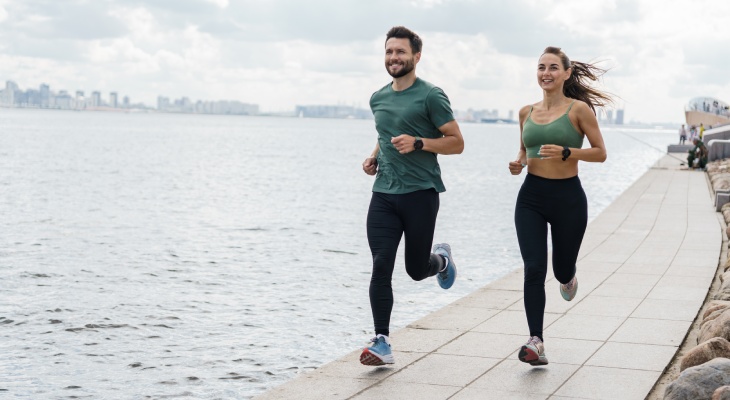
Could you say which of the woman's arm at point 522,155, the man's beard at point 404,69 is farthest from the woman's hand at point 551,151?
the man's beard at point 404,69

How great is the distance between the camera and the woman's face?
6.27m

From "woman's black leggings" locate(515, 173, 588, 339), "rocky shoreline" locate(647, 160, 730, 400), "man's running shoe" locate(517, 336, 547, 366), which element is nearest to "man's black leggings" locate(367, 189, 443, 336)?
"woman's black leggings" locate(515, 173, 588, 339)

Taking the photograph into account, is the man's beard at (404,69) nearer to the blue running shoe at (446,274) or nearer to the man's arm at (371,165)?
the man's arm at (371,165)

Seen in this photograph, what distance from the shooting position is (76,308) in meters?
11.9

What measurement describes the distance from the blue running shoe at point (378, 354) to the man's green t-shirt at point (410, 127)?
91 cm

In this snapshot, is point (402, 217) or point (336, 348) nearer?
point (402, 217)

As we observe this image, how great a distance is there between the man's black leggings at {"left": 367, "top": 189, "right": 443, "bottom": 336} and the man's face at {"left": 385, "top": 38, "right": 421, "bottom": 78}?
2.36ft

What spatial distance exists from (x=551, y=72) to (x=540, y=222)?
3.00ft

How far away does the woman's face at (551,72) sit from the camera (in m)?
6.27

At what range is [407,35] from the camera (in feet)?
19.8

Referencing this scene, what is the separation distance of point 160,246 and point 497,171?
39860mm

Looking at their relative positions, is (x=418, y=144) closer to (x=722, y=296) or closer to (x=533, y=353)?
(x=533, y=353)

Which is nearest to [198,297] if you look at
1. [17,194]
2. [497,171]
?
[17,194]

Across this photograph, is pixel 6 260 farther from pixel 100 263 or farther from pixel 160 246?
pixel 160 246
